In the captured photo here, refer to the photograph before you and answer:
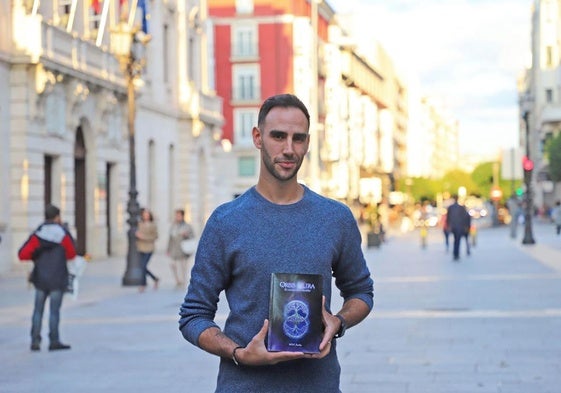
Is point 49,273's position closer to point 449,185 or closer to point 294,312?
point 294,312

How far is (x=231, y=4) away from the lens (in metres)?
81.1

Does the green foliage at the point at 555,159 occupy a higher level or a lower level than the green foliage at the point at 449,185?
higher

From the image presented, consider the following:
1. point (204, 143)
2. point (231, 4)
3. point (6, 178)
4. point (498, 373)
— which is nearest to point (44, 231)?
point (498, 373)

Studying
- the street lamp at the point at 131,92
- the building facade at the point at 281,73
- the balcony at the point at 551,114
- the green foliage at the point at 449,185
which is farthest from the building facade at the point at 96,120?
the green foliage at the point at 449,185

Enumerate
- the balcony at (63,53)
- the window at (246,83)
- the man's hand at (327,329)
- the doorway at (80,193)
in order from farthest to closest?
the window at (246,83)
the doorway at (80,193)
the balcony at (63,53)
the man's hand at (327,329)

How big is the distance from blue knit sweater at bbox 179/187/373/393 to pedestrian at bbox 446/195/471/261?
32796 millimetres

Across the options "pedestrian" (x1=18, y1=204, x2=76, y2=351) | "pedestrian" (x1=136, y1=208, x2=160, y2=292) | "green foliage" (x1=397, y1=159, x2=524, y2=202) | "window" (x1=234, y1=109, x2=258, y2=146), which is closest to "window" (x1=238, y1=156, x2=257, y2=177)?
"window" (x1=234, y1=109, x2=258, y2=146)

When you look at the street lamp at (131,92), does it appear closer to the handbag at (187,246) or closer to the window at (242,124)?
the handbag at (187,246)

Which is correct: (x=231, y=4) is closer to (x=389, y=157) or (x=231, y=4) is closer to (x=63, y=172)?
(x=63, y=172)

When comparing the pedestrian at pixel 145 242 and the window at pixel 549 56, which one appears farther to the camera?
the window at pixel 549 56

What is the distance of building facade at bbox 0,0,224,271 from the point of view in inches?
1308

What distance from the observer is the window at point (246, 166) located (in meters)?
79.2

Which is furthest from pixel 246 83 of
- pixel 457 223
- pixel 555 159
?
pixel 457 223

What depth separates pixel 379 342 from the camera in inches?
608
